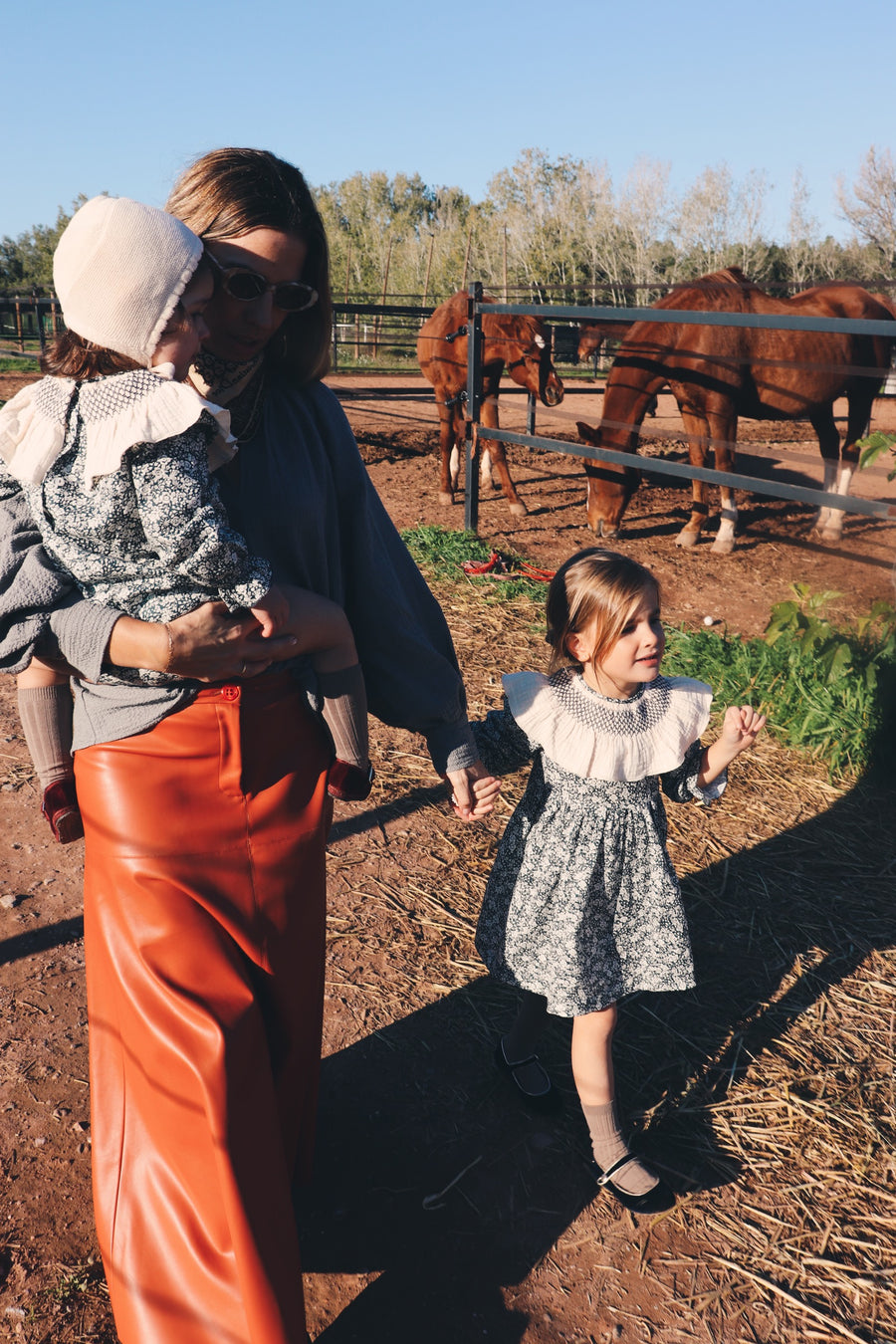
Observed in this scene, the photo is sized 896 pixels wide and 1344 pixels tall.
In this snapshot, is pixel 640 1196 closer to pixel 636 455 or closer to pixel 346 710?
pixel 346 710

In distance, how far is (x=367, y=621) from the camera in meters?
1.72

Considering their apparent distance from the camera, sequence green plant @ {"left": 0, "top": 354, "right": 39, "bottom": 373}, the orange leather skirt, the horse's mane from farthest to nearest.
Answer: green plant @ {"left": 0, "top": 354, "right": 39, "bottom": 373}, the horse's mane, the orange leather skirt

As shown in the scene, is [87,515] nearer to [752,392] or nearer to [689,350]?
[689,350]

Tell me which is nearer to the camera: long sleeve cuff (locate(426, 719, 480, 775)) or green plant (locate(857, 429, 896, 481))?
long sleeve cuff (locate(426, 719, 480, 775))

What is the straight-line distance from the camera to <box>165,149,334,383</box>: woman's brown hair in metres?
1.41

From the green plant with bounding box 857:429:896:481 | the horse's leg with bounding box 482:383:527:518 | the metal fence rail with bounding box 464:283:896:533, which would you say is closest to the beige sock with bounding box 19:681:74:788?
the metal fence rail with bounding box 464:283:896:533

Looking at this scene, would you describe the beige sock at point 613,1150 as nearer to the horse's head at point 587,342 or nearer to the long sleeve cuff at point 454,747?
the long sleeve cuff at point 454,747

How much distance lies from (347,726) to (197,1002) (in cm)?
47

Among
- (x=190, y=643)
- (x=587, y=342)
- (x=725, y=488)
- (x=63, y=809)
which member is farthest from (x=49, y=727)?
(x=587, y=342)

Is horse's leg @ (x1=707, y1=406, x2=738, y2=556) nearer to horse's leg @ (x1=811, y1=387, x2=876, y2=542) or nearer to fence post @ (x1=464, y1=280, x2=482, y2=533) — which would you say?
horse's leg @ (x1=811, y1=387, x2=876, y2=542)

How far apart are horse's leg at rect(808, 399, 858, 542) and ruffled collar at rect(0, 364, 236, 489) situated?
7115 mm

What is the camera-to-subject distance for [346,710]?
5.15ft

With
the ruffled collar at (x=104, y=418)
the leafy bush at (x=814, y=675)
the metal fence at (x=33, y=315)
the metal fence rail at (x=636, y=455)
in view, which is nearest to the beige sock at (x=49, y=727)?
the ruffled collar at (x=104, y=418)

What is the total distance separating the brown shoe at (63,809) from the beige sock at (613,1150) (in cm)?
117
